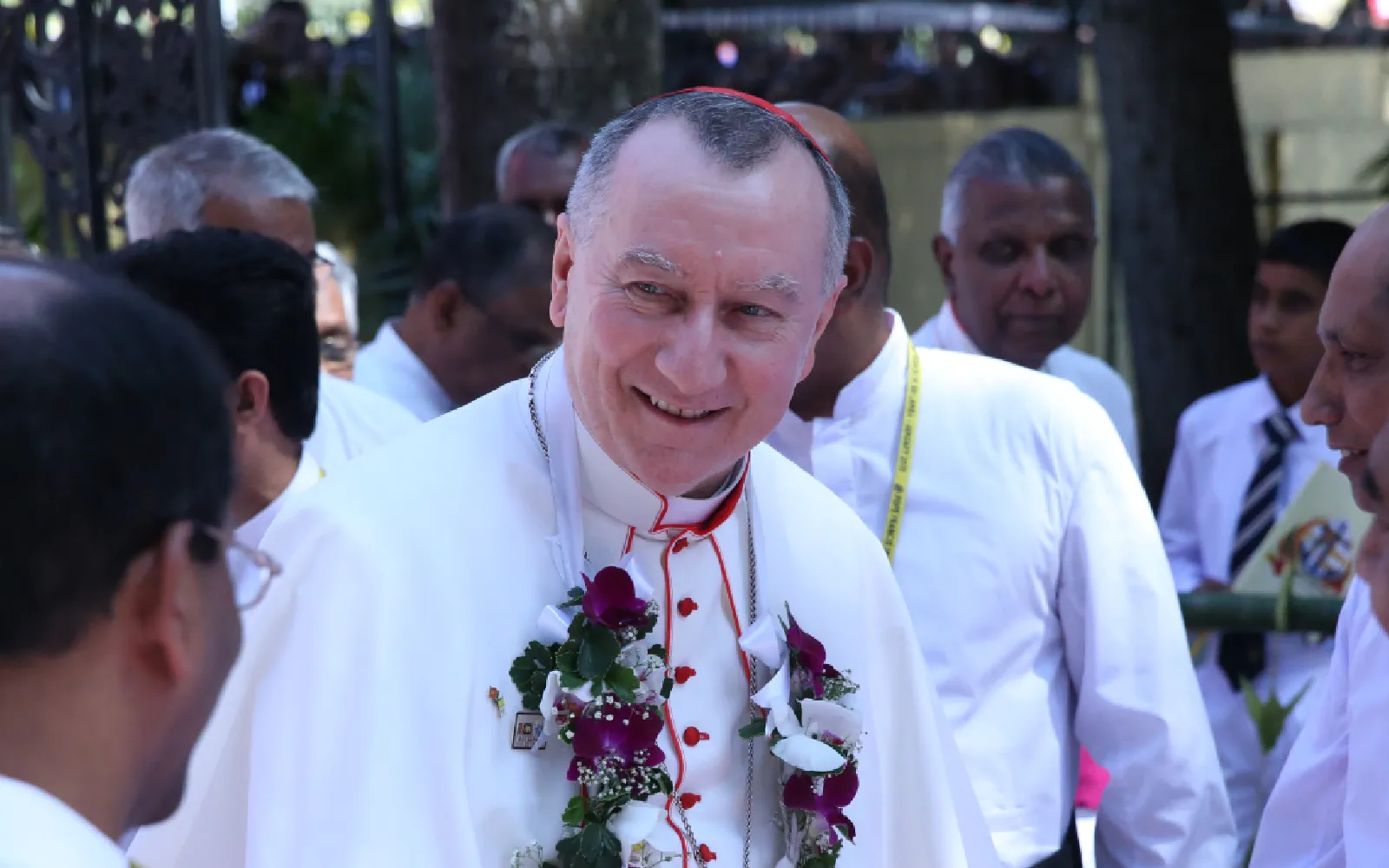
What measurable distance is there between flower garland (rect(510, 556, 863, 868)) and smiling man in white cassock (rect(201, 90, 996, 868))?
0.04 meters

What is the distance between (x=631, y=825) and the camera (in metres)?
2.68

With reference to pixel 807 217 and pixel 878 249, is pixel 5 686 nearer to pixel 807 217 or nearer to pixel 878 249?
pixel 807 217

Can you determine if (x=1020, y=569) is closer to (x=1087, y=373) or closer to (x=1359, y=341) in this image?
(x=1359, y=341)

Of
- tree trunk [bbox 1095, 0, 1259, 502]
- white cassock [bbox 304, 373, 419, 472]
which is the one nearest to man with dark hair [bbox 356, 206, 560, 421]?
white cassock [bbox 304, 373, 419, 472]

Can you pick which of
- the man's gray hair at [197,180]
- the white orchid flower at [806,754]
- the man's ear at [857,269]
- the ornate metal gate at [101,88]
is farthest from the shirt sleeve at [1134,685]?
the ornate metal gate at [101,88]

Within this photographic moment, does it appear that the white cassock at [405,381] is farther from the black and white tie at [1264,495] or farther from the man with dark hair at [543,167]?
the black and white tie at [1264,495]

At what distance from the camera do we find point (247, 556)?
6.22ft

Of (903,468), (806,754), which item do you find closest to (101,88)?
(903,468)

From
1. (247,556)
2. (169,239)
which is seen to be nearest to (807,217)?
(247,556)

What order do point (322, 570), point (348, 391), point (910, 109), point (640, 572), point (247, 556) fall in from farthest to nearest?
1. point (910, 109)
2. point (348, 391)
3. point (640, 572)
4. point (322, 570)
5. point (247, 556)

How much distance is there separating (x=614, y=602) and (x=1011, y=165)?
2947 mm

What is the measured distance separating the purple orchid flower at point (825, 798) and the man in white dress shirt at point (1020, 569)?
1.01m

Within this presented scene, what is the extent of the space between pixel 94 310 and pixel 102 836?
463 mm

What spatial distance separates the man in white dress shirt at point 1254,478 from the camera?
5512 mm
